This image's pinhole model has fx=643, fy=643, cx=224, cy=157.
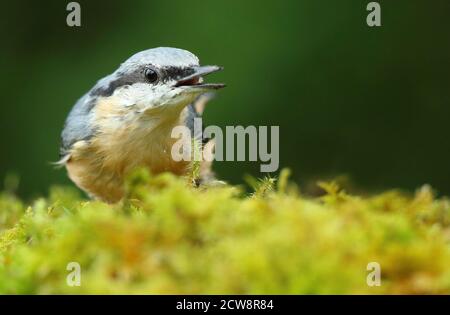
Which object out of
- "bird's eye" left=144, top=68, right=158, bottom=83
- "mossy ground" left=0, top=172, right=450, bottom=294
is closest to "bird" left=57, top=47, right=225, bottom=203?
"bird's eye" left=144, top=68, right=158, bottom=83

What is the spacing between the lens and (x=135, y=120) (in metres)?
2.66

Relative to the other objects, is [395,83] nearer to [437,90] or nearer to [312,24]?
[437,90]

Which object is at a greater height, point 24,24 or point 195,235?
point 24,24

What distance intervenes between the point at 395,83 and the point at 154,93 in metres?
3.26

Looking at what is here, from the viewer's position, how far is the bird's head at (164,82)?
2.52 meters

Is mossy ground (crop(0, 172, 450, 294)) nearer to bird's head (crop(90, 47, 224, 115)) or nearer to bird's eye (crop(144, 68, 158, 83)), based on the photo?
bird's head (crop(90, 47, 224, 115))

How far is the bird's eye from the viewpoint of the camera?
2.60m

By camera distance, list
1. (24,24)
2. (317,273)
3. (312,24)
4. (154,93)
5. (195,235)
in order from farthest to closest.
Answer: (24,24) → (312,24) → (154,93) → (195,235) → (317,273)

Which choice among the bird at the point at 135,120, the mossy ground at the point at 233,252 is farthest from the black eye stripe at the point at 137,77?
the mossy ground at the point at 233,252

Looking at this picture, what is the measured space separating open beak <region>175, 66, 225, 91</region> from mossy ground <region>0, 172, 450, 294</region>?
43.8 inches

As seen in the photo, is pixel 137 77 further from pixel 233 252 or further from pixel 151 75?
pixel 233 252

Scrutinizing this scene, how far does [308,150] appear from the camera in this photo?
5.40 m

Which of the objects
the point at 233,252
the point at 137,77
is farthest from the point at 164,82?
the point at 233,252
